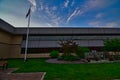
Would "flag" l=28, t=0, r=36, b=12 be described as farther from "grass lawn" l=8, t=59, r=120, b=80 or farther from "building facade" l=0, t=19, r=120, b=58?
"grass lawn" l=8, t=59, r=120, b=80

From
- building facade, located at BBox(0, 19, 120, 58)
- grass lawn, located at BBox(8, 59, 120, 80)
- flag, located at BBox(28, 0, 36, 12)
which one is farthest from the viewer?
building facade, located at BBox(0, 19, 120, 58)

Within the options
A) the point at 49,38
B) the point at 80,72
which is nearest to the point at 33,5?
the point at 49,38

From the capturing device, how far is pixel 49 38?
3050cm

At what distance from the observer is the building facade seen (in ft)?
94.8

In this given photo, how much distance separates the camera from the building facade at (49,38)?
1138 inches

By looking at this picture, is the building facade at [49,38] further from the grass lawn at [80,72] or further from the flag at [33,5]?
the grass lawn at [80,72]

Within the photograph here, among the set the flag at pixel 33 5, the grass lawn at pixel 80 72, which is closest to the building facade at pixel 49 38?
the flag at pixel 33 5

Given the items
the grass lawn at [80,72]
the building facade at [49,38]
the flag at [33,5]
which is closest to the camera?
the grass lawn at [80,72]

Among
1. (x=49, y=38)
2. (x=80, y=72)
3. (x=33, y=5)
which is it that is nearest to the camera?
(x=80, y=72)

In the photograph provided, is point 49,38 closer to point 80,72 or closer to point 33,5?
point 33,5

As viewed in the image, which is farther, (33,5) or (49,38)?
(49,38)

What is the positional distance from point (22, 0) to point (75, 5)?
8424 mm

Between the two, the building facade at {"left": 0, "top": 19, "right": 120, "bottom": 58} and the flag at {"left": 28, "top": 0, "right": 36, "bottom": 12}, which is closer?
the flag at {"left": 28, "top": 0, "right": 36, "bottom": 12}

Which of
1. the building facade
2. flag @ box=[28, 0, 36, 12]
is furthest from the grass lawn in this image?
the building facade
